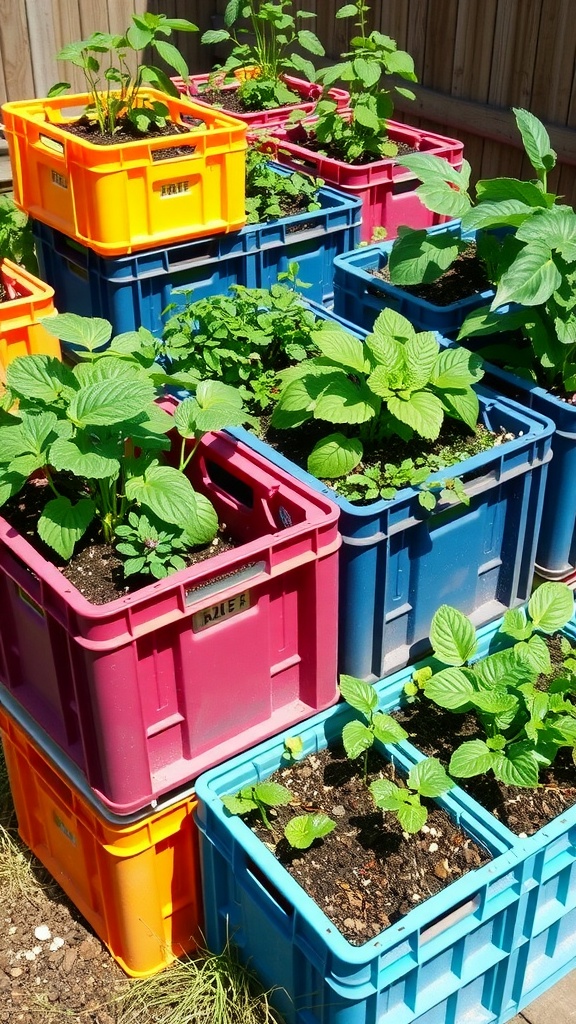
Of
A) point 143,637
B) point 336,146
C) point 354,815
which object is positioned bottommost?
point 354,815

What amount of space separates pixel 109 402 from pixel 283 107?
294 centimetres

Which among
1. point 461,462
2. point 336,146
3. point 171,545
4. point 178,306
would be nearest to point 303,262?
point 178,306

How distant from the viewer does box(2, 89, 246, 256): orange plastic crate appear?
3.10 metres

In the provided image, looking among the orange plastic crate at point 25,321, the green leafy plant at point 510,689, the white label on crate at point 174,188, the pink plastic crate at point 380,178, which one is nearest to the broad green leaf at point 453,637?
the green leafy plant at point 510,689

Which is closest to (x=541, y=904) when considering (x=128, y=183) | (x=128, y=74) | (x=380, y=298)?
(x=380, y=298)

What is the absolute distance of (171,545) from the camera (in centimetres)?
221

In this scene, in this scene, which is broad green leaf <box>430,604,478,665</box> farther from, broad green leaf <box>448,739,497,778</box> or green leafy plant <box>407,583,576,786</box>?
broad green leaf <box>448,739,497,778</box>

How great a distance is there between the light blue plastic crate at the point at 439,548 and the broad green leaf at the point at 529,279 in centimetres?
29

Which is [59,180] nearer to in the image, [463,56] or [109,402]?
[109,402]

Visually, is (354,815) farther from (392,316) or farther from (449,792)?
(392,316)

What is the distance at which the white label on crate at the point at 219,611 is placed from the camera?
2129 millimetres

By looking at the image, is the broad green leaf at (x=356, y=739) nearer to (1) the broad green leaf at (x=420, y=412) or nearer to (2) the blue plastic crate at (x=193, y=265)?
(1) the broad green leaf at (x=420, y=412)

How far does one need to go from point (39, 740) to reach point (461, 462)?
117 cm

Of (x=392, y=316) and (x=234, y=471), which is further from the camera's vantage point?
(x=392, y=316)
